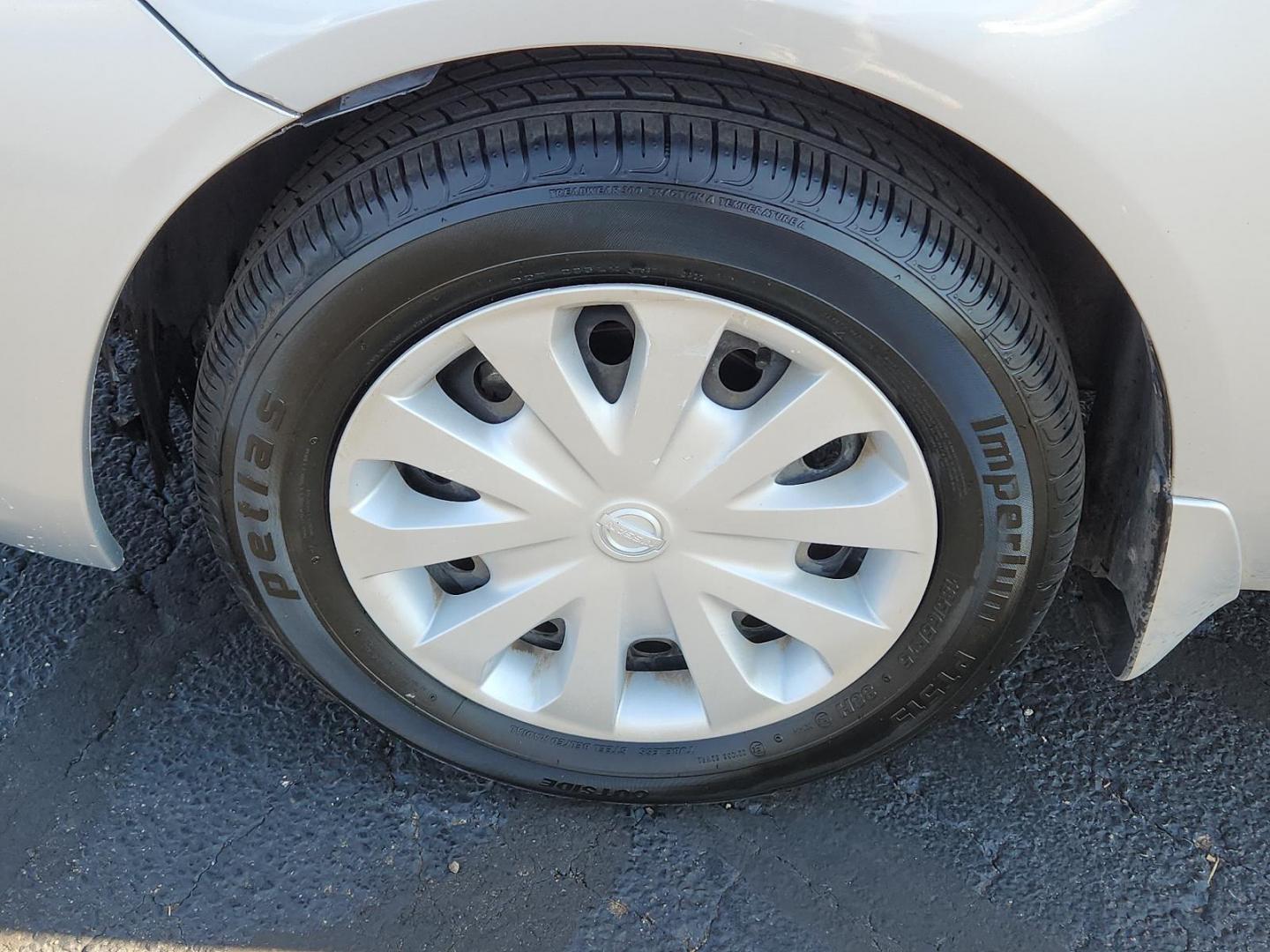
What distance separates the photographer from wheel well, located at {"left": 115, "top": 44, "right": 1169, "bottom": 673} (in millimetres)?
1367

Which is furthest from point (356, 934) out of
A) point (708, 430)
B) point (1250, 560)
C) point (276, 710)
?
point (1250, 560)

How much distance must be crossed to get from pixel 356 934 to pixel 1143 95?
142 cm

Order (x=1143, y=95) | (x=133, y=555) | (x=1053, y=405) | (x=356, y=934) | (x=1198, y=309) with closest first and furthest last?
(x=1143, y=95)
(x=1198, y=309)
(x=1053, y=405)
(x=356, y=934)
(x=133, y=555)

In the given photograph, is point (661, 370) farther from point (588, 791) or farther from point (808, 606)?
point (588, 791)

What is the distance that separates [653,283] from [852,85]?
0.30 metres

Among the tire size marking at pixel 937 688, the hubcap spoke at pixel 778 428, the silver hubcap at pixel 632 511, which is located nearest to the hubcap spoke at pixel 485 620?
the silver hubcap at pixel 632 511

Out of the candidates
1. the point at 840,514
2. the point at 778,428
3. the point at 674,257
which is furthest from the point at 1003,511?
the point at 674,257

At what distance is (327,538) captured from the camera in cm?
141

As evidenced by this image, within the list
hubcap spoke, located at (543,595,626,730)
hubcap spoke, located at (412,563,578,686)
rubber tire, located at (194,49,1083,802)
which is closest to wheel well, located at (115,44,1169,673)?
rubber tire, located at (194,49,1083,802)

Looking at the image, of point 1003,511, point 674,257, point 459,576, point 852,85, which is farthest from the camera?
point 459,576

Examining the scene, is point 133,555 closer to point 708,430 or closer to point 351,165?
point 351,165

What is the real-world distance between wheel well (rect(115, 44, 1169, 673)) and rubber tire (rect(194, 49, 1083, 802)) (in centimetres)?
10

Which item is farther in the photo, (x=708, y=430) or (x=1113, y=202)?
(x=708, y=430)

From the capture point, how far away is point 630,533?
4.49 ft
